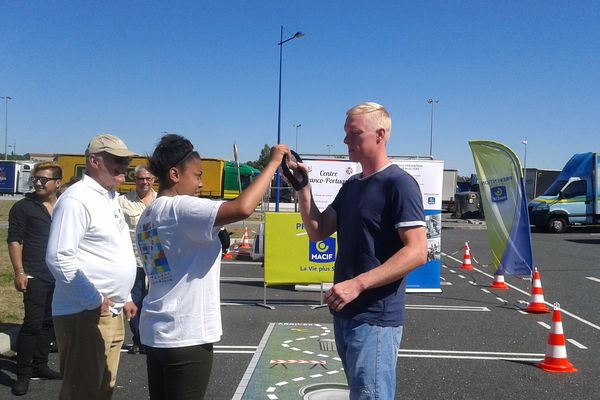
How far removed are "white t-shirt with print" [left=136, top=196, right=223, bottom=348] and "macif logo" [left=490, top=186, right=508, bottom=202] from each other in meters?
7.63

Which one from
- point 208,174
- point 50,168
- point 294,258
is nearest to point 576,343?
point 294,258

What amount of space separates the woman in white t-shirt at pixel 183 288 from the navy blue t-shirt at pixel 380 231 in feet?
1.46

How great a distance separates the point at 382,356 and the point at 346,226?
59 centimetres

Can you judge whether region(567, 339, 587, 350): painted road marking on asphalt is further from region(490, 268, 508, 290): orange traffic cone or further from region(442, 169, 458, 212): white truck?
region(442, 169, 458, 212): white truck

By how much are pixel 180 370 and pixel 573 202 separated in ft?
84.9

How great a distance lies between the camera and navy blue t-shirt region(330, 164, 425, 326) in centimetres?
242

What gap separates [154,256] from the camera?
2.58 m

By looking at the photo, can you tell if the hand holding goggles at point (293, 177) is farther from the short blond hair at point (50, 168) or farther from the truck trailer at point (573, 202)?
the truck trailer at point (573, 202)

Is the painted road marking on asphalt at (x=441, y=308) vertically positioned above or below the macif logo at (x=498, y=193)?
below

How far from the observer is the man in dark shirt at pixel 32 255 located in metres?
4.78

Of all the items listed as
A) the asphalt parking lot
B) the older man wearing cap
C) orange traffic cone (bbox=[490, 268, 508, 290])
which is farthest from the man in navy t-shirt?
orange traffic cone (bbox=[490, 268, 508, 290])

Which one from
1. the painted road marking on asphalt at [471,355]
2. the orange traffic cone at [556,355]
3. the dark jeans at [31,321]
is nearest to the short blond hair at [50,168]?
the dark jeans at [31,321]

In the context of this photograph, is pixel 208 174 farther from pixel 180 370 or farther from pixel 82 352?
pixel 180 370

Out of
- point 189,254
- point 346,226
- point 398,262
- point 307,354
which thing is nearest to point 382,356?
point 398,262
